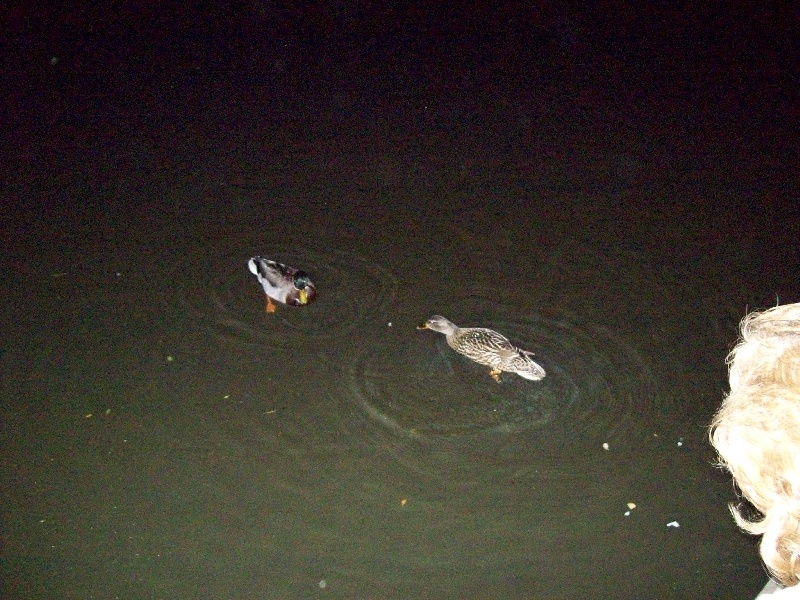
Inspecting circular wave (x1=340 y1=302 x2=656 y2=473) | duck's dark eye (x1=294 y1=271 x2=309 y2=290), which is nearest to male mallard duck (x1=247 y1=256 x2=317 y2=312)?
duck's dark eye (x1=294 y1=271 x2=309 y2=290)

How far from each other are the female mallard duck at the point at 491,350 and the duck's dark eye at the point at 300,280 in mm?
742

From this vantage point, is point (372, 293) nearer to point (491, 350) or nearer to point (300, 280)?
point (300, 280)

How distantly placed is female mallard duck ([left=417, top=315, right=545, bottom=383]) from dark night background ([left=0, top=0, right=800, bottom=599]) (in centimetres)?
10

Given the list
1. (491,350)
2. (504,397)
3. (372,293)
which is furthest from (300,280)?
→ (504,397)

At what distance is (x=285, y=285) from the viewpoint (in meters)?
4.43

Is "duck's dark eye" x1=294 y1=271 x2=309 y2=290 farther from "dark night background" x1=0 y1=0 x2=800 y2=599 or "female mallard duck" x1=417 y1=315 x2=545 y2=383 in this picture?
"female mallard duck" x1=417 y1=315 x2=545 y2=383

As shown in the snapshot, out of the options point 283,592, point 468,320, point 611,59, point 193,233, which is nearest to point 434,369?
point 468,320

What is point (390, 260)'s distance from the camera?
484cm

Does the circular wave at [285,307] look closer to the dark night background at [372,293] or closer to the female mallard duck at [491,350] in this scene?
the dark night background at [372,293]

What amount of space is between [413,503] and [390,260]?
5.66 feet

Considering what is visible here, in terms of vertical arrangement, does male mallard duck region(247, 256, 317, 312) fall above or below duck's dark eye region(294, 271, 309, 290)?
below

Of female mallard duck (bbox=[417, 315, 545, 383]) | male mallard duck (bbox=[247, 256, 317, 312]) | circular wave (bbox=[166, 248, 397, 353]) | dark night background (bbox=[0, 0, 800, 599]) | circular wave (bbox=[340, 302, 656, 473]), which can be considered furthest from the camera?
male mallard duck (bbox=[247, 256, 317, 312])

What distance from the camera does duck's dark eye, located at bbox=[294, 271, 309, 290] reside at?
439cm

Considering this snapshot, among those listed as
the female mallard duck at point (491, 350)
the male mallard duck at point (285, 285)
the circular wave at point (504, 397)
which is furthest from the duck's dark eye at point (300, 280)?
the female mallard duck at point (491, 350)
